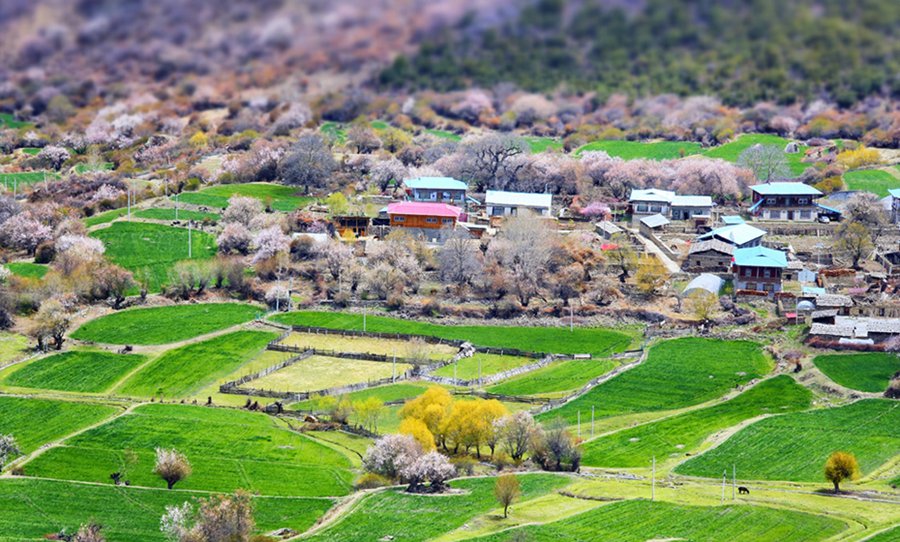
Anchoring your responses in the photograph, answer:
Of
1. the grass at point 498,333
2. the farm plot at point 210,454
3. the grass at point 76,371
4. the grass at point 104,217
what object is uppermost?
the grass at point 104,217

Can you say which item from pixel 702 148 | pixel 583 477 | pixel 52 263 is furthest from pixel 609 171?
pixel 583 477

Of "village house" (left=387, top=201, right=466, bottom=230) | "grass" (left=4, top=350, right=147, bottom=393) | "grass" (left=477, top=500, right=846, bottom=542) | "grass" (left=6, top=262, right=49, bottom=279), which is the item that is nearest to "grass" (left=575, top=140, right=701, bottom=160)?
"village house" (left=387, top=201, right=466, bottom=230)

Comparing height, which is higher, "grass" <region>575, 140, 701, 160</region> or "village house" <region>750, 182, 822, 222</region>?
"grass" <region>575, 140, 701, 160</region>

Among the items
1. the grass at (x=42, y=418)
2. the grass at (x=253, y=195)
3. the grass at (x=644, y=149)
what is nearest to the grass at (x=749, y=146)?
the grass at (x=644, y=149)

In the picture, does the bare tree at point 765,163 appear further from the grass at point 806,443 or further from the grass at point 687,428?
the grass at point 806,443

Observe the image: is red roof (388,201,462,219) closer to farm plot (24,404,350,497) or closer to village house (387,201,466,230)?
village house (387,201,466,230)

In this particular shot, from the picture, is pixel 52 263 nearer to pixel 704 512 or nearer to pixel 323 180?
pixel 323 180
